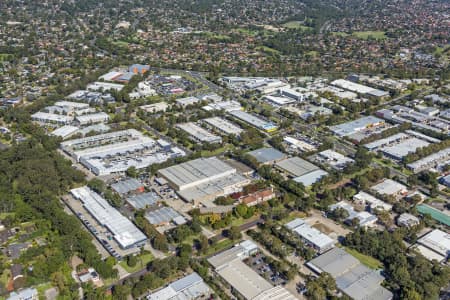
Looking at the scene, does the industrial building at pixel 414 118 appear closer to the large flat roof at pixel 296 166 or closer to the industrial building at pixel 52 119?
the large flat roof at pixel 296 166

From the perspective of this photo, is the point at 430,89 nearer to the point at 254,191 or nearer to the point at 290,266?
the point at 254,191

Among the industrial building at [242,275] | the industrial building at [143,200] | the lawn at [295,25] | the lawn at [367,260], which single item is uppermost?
the industrial building at [242,275]

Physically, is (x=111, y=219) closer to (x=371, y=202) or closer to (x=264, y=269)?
(x=264, y=269)

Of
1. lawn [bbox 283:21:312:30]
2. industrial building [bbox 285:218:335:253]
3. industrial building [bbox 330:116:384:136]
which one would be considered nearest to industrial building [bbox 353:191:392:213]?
industrial building [bbox 285:218:335:253]

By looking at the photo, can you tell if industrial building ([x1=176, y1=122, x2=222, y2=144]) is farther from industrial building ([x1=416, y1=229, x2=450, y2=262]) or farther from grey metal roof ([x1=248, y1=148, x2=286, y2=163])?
industrial building ([x1=416, y1=229, x2=450, y2=262])

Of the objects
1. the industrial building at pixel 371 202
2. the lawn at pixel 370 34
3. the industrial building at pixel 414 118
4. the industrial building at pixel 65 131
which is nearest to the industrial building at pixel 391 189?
the industrial building at pixel 371 202

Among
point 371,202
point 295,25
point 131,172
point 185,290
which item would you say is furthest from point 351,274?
point 295,25

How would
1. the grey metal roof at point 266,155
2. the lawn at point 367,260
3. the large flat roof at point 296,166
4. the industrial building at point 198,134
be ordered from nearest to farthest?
the lawn at point 367,260 → the large flat roof at point 296,166 → the grey metal roof at point 266,155 → the industrial building at point 198,134
